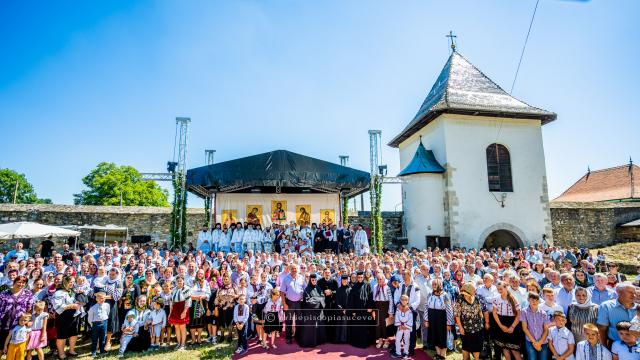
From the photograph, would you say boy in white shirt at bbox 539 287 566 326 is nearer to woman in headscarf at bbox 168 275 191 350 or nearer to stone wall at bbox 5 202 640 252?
woman in headscarf at bbox 168 275 191 350

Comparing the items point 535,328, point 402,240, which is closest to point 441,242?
point 402,240

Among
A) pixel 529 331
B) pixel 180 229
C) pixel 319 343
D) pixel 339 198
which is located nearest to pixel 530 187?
pixel 339 198

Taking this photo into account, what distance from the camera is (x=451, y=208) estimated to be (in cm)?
1458

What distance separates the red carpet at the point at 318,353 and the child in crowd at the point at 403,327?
0.19 m

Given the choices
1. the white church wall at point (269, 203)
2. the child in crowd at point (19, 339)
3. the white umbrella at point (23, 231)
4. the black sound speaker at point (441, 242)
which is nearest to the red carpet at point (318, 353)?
the child in crowd at point (19, 339)

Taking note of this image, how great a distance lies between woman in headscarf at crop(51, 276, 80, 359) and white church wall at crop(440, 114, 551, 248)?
13.3 metres

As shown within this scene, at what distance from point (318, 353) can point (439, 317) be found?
7.48 ft

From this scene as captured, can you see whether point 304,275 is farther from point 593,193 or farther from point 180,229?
point 593,193

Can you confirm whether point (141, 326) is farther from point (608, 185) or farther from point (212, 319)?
point (608, 185)

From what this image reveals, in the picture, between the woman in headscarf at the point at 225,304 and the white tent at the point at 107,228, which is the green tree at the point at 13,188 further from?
the woman in headscarf at the point at 225,304

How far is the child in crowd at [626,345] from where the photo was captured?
3.64 meters

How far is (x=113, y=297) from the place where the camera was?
20.9ft

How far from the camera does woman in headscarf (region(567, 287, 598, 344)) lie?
14.8 feet

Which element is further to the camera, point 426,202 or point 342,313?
point 426,202
